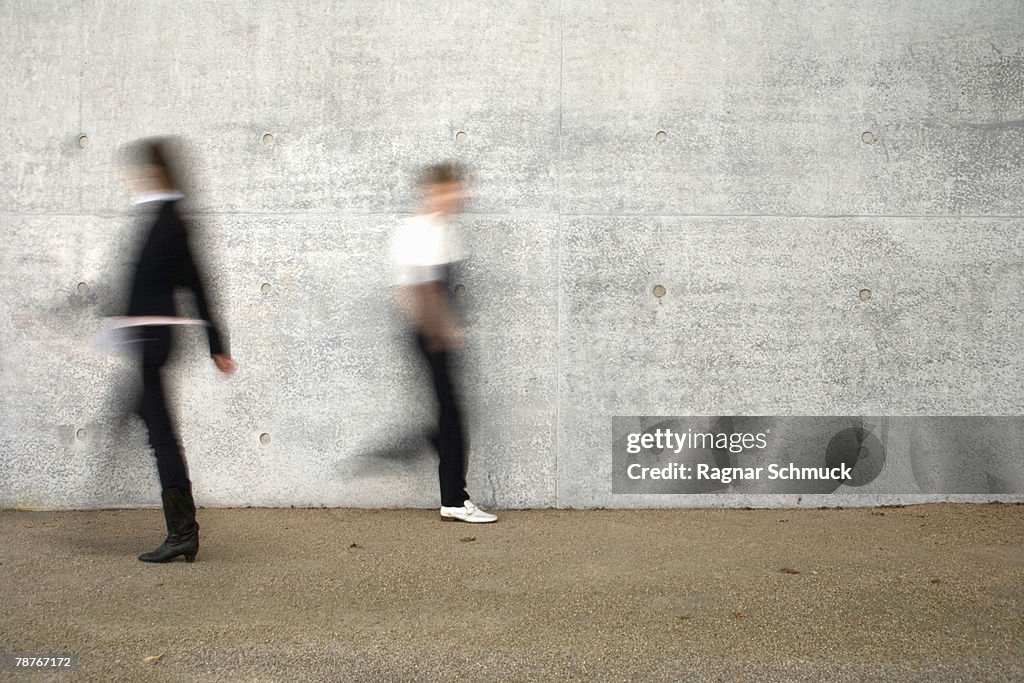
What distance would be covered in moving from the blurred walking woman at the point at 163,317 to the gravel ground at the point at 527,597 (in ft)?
0.80

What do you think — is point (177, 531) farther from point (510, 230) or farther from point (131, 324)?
point (510, 230)

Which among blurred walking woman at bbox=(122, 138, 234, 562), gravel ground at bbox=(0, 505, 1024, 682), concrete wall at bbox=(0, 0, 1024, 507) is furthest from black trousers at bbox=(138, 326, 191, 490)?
concrete wall at bbox=(0, 0, 1024, 507)

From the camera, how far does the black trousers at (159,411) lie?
4414mm

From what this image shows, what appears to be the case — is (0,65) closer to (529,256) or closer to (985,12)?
(529,256)

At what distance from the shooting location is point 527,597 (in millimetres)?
3893

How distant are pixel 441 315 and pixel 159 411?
1528 millimetres

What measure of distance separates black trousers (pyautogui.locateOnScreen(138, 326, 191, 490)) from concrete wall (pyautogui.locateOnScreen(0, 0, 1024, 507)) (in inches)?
50.3

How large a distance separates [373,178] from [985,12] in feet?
12.1

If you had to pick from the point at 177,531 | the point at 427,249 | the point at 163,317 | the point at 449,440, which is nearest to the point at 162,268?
the point at 163,317

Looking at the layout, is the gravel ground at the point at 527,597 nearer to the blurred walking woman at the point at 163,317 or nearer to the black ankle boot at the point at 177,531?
the black ankle boot at the point at 177,531

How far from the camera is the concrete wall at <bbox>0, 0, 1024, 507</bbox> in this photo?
572 cm

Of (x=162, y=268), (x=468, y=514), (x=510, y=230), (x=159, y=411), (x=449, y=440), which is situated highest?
(x=510, y=230)

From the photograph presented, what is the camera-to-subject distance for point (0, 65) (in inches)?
227

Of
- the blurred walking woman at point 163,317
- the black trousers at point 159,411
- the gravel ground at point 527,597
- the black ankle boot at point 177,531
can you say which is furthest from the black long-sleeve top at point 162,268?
the gravel ground at point 527,597
